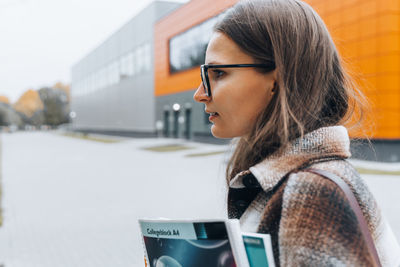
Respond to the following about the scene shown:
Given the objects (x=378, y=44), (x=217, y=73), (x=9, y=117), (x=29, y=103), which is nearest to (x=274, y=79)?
(x=217, y=73)

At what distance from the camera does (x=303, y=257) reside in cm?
85

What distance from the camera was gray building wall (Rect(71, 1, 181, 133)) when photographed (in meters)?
33.9

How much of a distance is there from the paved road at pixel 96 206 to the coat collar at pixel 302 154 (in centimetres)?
86

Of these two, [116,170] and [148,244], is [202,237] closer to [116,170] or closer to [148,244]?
[148,244]

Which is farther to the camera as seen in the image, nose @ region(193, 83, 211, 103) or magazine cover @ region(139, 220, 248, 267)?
nose @ region(193, 83, 211, 103)

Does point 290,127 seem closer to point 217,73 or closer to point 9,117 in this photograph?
point 217,73

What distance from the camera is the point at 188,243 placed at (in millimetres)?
944

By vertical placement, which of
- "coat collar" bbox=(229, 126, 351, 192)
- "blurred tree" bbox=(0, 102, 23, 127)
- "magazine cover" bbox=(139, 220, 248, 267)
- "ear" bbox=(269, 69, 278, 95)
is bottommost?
"magazine cover" bbox=(139, 220, 248, 267)

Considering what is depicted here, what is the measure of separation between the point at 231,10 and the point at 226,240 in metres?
0.66

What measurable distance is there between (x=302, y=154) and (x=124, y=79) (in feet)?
134

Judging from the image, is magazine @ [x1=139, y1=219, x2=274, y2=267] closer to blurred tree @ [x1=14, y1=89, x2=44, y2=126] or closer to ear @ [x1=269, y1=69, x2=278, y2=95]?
ear @ [x1=269, y1=69, x2=278, y2=95]

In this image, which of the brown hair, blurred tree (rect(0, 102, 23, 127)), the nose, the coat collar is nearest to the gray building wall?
the nose

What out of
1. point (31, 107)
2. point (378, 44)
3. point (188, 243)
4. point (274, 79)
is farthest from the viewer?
point (31, 107)

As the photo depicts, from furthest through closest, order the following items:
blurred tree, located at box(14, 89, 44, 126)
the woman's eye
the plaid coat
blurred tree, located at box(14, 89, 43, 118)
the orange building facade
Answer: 1. blurred tree, located at box(14, 89, 43, 118)
2. blurred tree, located at box(14, 89, 44, 126)
3. the orange building facade
4. the woman's eye
5. the plaid coat
